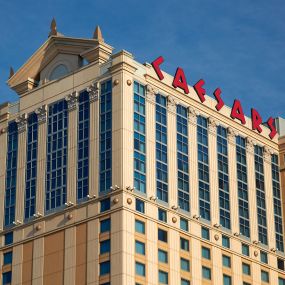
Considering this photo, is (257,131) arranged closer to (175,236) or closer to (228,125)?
(228,125)

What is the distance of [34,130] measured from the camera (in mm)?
141250

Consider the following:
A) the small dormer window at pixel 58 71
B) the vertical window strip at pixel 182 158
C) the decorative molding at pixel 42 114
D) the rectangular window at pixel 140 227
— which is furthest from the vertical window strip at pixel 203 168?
the decorative molding at pixel 42 114

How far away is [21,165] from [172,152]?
21.4 metres

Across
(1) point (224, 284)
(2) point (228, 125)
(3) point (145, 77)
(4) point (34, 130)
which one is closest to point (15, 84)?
(4) point (34, 130)

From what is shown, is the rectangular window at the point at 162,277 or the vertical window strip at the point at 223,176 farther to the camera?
the vertical window strip at the point at 223,176

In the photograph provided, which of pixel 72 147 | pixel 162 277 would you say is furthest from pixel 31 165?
pixel 162 277

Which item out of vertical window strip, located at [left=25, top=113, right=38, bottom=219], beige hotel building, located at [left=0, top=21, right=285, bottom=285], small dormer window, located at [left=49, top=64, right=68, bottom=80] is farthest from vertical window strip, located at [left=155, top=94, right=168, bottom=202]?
vertical window strip, located at [left=25, top=113, right=38, bottom=219]

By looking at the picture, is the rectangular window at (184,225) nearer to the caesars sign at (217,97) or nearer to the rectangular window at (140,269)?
the rectangular window at (140,269)

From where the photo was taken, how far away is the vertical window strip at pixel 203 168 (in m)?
138

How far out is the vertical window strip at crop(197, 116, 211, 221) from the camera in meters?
138

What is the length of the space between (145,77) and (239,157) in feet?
71.4

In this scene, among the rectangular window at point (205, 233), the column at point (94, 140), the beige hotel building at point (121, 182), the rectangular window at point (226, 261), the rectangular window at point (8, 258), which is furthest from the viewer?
the rectangular window at point (226, 261)

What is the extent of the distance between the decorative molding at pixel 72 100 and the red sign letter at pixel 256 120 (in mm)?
30517

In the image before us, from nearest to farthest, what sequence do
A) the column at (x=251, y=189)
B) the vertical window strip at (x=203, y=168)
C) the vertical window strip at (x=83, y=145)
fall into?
the vertical window strip at (x=83, y=145) → the vertical window strip at (x=203, y=168) → the column at (x=251, y=189)
